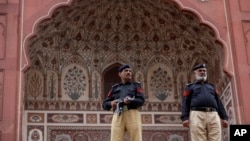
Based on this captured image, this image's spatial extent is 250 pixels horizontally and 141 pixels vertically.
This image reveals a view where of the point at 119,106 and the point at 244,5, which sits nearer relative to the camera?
the point at 119,106

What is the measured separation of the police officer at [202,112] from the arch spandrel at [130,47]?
4149 mm

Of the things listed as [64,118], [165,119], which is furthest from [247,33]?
[64,118]

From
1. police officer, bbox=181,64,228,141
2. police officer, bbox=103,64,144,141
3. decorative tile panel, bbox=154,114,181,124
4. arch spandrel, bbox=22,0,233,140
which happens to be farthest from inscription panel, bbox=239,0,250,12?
police officer, bbox=103,64,144,141

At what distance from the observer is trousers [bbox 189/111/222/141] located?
636 centimetres

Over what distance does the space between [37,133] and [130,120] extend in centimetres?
500

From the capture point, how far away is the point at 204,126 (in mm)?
6395

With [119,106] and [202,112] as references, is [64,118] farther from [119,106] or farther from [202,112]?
[202,112]

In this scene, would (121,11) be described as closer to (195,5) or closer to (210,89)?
(195,5)

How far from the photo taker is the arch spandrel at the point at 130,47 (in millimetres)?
11008

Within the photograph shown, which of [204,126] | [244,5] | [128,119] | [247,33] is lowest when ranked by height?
[204,126]

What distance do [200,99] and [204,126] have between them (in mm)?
332

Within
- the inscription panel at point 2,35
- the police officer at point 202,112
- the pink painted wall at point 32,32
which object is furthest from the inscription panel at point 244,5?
the inscription panel at point 2,35

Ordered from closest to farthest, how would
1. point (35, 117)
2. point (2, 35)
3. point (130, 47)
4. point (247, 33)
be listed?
1. point (2, 35)
2. point (247, 33)
3. point (35, 117)
4. point (130, 47)

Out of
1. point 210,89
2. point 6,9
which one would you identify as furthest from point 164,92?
point 210,89
